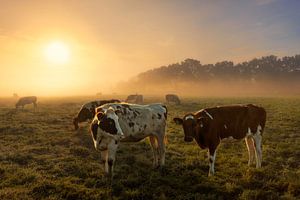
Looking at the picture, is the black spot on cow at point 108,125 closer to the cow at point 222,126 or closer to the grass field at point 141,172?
the grass field at point 141,172

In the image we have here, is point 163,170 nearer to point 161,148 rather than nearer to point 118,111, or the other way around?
point 161,148

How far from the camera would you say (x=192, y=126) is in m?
10.8

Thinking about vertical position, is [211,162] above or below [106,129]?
below

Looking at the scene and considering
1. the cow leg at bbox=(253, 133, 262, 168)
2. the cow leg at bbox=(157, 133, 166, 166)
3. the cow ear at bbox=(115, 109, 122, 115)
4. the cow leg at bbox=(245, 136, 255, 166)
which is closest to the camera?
the cow ear at bbox=(115, 109, 122, 115)

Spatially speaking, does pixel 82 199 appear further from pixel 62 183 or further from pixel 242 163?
pixel 242 163

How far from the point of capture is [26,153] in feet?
45.1

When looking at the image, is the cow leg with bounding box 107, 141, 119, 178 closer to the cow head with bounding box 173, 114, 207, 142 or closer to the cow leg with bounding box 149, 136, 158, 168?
the cow leg with bounding box 149, 136, 158, 168

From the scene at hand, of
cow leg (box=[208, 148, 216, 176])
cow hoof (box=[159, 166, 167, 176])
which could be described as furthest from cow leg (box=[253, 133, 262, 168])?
cow hoof (box=[159, 166, 167, 176])

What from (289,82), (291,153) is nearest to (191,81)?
(289,82)

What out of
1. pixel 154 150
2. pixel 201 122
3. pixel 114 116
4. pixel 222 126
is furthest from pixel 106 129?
pixel 222 126

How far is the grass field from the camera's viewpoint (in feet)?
29.1

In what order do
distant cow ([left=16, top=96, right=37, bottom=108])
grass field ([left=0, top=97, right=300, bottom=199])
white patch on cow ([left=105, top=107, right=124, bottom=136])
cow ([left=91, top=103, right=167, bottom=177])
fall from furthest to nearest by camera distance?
distant cow ([left=16, top=96, right=37, bottom=108])
cow ([left=91, top=103, right=167, bottom=177])
white patch on cow ([left=105, top=107, right=124, bottom=136])
grass field ([left=0, top=97, right=300, bottom=199])

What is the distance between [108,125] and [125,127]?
3.26ft

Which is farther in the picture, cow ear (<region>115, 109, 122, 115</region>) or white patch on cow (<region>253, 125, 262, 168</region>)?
white patch on cow (<region>253, 125, 262, 168</region>)
